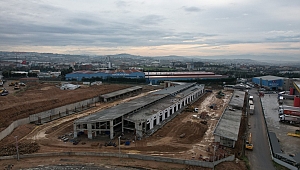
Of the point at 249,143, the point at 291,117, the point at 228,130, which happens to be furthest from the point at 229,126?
the point at 291,117

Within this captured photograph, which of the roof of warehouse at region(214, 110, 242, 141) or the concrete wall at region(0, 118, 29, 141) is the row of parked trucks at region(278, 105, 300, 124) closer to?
the roof of warehouse at region(214, 110, 242, 141)

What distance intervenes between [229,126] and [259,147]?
71.1 inches

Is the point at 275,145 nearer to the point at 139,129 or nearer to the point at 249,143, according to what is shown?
the point at 249,143

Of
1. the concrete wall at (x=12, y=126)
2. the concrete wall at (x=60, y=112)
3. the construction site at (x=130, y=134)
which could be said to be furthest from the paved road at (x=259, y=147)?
the concrete wall at (x=60, y=112)

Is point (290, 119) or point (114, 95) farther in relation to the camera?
point (114, 95)

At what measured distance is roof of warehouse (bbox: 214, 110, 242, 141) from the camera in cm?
1057

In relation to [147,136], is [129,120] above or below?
above

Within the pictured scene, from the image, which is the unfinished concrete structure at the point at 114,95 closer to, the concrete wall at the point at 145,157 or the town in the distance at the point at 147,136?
the town in the distance at the point at 147,136

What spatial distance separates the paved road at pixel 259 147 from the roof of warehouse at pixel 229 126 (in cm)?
103

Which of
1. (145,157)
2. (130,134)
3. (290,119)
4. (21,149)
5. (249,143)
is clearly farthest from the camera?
(290,119)

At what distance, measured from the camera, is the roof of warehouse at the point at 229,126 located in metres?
Answer: 10.6

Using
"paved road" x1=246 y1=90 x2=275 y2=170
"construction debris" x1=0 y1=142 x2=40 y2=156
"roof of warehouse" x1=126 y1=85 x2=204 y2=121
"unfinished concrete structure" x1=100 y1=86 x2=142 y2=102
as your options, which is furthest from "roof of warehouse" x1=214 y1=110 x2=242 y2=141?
"unfinished concrete structure" x1=100 y1=86 x2=142 y2=102

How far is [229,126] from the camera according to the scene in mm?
11883

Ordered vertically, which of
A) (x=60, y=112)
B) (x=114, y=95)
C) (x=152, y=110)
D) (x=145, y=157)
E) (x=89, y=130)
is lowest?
(x=145, y=157)
